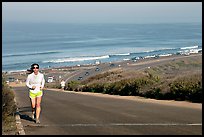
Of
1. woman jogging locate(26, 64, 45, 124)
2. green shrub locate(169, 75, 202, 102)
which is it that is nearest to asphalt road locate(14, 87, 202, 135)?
woman jogging locate(26, 64, 45, 124)

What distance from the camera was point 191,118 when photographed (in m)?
11.7

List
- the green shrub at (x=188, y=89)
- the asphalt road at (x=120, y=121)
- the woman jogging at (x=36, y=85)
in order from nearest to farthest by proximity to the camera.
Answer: the asphalt road at (x=120, y=121), the woman jogging at (x=36, y=85), the green shrub at (x=188, y=89)

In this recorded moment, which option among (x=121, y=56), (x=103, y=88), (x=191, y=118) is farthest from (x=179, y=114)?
(x=121, y=56)

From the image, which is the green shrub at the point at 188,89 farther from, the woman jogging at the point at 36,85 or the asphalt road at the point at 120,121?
the woman jogging at the point at 36,85

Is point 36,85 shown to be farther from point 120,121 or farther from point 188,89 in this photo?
point 188,89

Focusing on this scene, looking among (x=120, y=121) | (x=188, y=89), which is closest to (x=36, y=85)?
(x=120, y=121)

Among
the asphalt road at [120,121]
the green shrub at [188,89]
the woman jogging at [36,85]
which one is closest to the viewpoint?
the asphalt road at [120,121]

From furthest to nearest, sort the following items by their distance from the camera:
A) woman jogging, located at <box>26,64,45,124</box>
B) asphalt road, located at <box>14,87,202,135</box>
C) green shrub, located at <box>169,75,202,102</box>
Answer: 1. green shrub, located at <box>169,75,202,102</box>
2. woman jogging, located at <box>26,64,45,124</box>
3. asphalt road, located at <box>14,87,202,135</box>

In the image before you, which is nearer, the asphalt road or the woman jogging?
the asphalt road

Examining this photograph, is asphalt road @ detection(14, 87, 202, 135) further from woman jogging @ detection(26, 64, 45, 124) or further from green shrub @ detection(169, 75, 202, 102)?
green shrub @ detection(169, 75, 202, 102)

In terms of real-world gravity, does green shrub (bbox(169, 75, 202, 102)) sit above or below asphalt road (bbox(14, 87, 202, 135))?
above

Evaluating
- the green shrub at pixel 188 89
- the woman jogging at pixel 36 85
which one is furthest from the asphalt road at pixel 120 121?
the green shrub at pixel 188 89

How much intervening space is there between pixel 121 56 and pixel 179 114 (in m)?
86.2

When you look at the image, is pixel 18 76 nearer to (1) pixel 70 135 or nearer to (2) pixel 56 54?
(2) pixel 56 54
